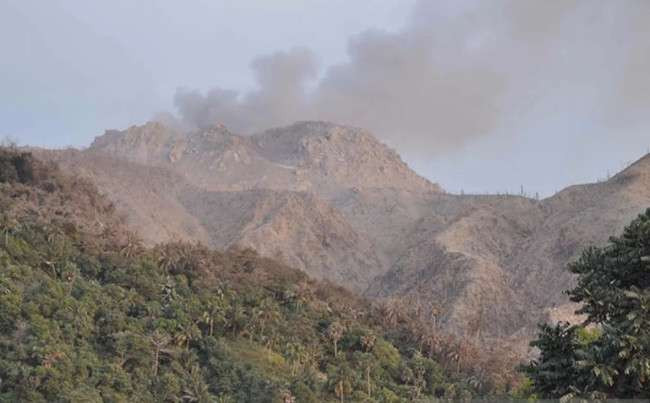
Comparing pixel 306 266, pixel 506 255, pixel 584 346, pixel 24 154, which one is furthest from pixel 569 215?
pixel 584 346

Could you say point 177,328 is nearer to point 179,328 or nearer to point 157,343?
point 179,328

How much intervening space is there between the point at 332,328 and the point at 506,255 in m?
98.6

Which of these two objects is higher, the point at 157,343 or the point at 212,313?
the point at 212,313

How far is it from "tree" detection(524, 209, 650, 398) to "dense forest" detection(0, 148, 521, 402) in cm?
5050

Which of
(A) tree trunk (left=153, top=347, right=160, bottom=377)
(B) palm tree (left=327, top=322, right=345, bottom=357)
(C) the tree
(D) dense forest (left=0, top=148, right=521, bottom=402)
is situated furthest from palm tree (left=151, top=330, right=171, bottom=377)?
(C) the tree

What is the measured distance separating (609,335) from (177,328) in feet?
230

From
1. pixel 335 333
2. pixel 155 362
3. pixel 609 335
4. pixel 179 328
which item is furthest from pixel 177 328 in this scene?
pixel 609 335

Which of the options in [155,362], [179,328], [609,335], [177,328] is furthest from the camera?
[177,328]

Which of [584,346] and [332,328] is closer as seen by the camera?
[584,346]

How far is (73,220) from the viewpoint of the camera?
102625 millimetres

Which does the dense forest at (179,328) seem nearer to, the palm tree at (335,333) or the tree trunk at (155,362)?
the palm tree at (335,333)

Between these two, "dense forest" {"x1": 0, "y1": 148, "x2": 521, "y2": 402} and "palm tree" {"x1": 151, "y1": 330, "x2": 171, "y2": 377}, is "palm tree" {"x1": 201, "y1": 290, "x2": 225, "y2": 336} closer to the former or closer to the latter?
"dense forest" {"x1": 0, "y1": 148, "x2": 521, "y2": 402}

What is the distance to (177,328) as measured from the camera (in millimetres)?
86312

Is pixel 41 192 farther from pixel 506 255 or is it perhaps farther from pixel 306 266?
pixel 506 255
